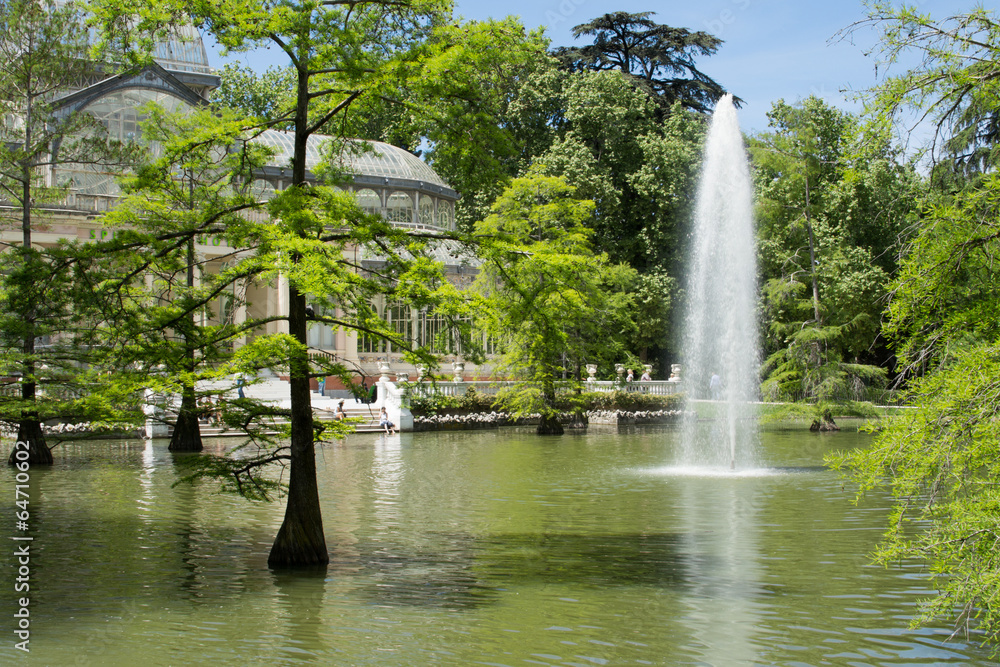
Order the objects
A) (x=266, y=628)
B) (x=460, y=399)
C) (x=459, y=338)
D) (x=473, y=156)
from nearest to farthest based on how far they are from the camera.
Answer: (x=266, y=628) → (x=459, y=338) → (x=473, y=156) → (x=460, y=399)

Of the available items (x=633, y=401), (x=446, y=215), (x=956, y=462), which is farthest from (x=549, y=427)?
(x=956, y=462)

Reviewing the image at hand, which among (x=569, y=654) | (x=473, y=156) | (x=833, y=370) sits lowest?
(x=569, y=654)

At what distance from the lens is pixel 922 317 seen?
7.74 m

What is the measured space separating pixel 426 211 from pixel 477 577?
33.5 metres

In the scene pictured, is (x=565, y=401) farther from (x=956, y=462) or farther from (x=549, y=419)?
(x=956, y=462)

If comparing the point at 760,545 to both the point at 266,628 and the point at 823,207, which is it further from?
the point at 823,207

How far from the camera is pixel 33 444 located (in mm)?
19797

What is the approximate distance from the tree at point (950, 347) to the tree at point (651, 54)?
41.3 m

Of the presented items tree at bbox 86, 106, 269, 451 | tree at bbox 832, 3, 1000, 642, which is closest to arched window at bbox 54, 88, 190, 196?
tree at bbox 86, 106, 269, 451

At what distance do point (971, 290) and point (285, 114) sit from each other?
7612 millimetres

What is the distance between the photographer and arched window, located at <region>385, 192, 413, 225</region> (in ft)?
137

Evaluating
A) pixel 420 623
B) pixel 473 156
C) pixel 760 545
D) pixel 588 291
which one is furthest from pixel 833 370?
pixel 420 623

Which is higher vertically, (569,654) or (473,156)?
(473,156)

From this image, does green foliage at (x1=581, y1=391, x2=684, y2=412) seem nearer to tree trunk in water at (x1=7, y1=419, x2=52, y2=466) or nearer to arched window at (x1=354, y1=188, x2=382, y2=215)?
arched window at (x1=354, y1=188, x2=382, y2=215)
